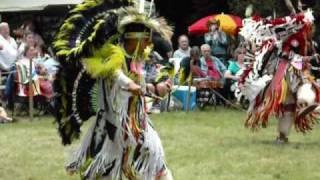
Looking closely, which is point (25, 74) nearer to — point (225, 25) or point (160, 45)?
point (225, 25)

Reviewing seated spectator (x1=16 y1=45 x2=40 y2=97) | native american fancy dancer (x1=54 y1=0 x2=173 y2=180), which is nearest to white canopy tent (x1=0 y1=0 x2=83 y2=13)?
seated spectator (x1=16 y1=45 x2=40 y2=97)

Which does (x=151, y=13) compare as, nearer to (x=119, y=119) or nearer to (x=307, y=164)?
(x=119, y=119)

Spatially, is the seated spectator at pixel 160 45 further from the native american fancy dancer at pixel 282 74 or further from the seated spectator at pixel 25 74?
the seated spectator at pixel 25 74

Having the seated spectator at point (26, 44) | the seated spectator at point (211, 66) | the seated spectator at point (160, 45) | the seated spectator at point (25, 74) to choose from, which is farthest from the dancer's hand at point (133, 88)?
the seated spectator at point (211, 66)

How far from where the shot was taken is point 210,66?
632 inches

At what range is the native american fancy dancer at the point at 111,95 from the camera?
A: 6125mm

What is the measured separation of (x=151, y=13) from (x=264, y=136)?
17.4ft

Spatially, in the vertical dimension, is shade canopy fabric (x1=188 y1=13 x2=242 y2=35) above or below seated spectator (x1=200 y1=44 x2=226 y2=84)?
above

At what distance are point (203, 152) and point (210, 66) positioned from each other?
665cm

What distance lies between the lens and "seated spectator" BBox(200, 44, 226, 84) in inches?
630

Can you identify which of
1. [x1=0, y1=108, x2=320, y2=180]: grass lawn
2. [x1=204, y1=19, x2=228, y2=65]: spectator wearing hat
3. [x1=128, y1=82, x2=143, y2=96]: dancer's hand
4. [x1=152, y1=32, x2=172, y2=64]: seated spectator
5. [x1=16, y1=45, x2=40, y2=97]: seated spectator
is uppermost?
[x1=152, y1=32, x2=172, y2=64]: seated spectator

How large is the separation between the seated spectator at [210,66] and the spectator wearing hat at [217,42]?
1.15 metres

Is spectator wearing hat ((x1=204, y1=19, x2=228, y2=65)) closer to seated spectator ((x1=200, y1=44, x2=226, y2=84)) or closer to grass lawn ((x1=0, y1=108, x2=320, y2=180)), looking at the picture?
seated spectator ((x1=200, y1=44, x2=226, y2=84))

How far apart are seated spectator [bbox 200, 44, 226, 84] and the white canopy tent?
4784 mm
